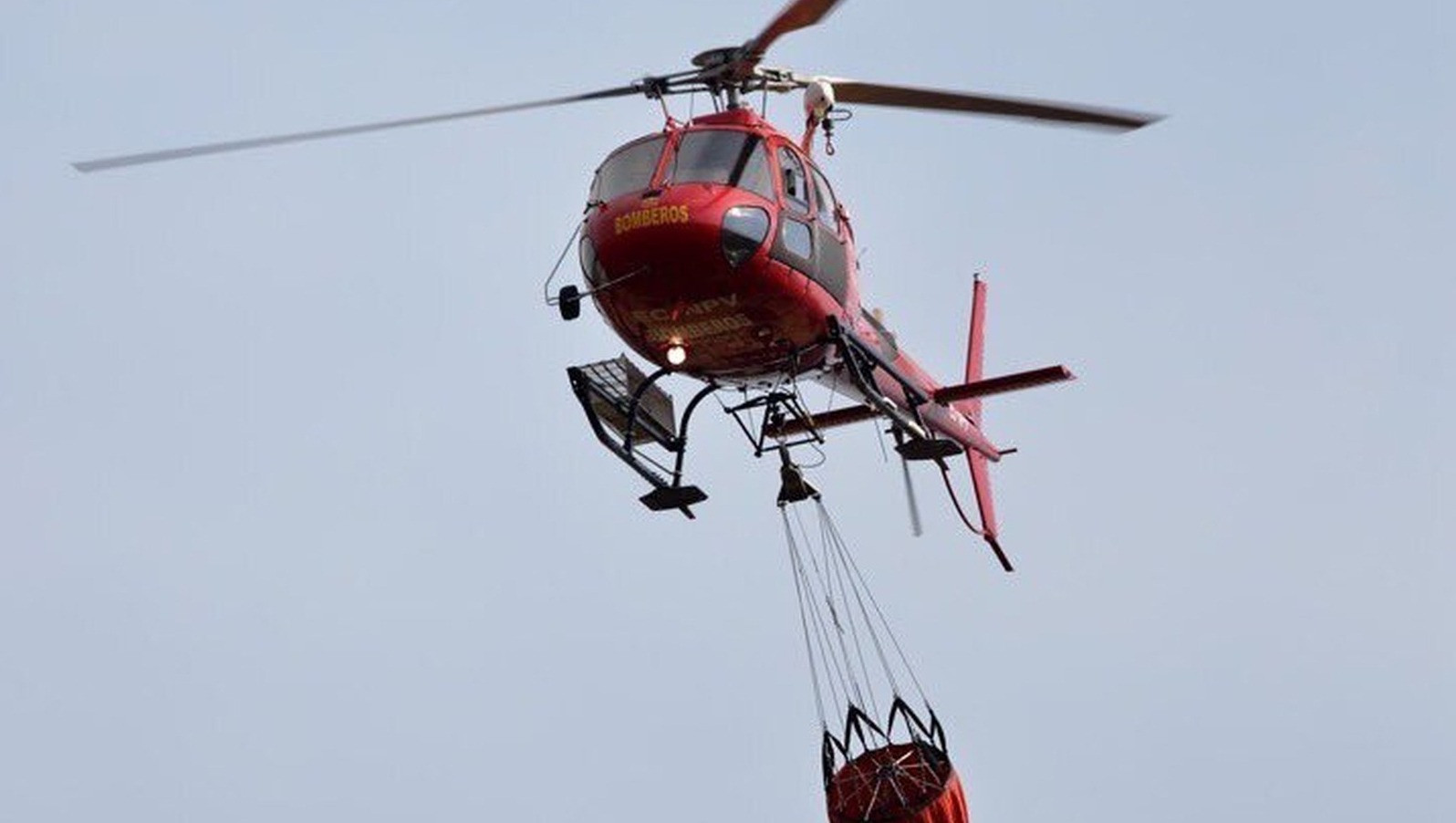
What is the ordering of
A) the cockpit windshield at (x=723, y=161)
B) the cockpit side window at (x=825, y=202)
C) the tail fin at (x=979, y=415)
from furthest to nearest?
1. the tail fin at (x=979, y=415)
2. the cockpit side window at (x=825, y=202)
3. the cockpit windshield at (x=723, y=161)

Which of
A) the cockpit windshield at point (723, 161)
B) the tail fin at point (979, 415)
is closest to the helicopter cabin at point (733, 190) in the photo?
the cockpit windshield at point (723, 161)

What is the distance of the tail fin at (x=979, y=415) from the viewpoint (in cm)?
3316

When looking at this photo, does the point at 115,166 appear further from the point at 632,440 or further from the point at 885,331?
the point at 885,331

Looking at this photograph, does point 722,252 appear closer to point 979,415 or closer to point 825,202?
point 825,202

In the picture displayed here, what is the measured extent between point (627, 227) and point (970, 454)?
9.55 metres

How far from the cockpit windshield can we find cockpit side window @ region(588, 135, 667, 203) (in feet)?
0.70

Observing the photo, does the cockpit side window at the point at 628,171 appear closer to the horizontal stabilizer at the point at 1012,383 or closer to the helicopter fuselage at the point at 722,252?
the helicopter fuselage at the point at 722,252

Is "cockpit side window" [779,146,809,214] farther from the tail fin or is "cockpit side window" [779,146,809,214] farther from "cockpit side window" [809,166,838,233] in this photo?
the tail fin

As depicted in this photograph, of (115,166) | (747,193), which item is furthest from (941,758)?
(115,166)

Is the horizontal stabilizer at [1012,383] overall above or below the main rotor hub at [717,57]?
below

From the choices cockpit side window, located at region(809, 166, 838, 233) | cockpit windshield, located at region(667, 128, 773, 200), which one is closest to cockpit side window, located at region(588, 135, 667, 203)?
cockpit windshield, located at region(667, 128, 773, 200)

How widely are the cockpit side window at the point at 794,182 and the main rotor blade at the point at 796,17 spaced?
43.5 inches

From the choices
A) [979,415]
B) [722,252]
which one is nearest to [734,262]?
[722,252]

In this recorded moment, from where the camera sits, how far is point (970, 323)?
35.7 metres
